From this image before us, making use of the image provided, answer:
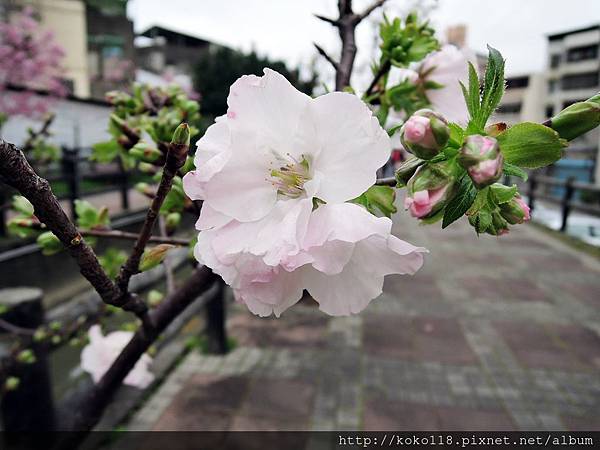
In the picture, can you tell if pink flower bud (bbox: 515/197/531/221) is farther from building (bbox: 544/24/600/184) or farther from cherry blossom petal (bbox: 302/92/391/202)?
building (bbox: 544/24/600/184)

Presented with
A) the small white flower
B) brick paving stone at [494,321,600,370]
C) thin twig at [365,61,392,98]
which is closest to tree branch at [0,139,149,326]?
thin twig at [365,61,392,98]

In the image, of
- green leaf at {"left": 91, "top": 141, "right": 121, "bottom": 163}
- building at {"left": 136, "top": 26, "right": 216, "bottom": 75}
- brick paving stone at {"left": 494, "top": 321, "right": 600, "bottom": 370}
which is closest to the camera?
green leaf at {"left": 91, "top": 141, "right": 121, "bottom": 163}

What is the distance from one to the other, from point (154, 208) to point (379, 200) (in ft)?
0.93

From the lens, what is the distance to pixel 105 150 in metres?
1.12

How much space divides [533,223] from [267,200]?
32.1 feet

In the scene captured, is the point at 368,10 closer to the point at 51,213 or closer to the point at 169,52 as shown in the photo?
the point at 51,213

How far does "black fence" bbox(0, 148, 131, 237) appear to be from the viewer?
660 centimetres

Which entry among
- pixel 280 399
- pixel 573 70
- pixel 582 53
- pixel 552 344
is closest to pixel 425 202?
pixel 280 399

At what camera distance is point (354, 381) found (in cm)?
334

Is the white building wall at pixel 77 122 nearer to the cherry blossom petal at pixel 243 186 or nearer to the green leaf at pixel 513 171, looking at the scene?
the cherry blossom petal at pixel 243 186

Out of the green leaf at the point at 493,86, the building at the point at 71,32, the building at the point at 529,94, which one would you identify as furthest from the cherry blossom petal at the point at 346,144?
the building at the point at 529,94

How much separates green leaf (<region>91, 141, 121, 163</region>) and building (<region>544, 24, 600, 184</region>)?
34.8 metres

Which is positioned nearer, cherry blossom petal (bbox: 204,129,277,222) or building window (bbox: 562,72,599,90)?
cherry blossom petal (bbox: 204,129,277,222)

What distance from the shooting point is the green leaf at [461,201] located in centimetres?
45
